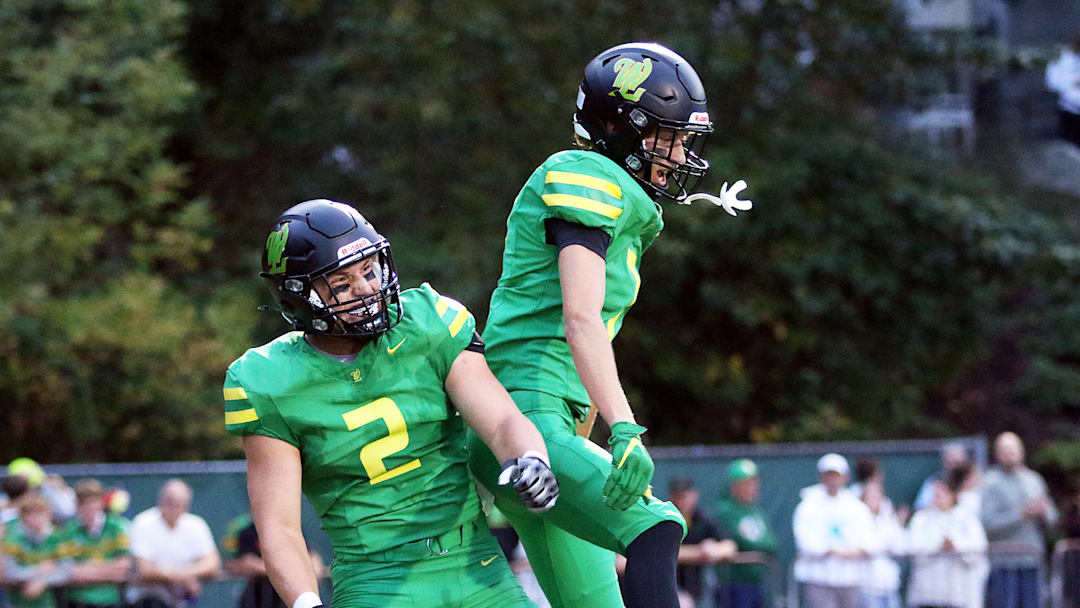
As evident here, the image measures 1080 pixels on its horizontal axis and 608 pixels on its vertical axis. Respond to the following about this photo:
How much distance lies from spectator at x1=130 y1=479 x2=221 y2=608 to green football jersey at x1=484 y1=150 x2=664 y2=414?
5.14 meters

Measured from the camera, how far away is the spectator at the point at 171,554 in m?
8.59

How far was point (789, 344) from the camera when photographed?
17.5m

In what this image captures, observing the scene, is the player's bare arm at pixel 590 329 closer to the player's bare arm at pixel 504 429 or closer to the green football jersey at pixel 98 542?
the player's bare arm at pixel 504 429

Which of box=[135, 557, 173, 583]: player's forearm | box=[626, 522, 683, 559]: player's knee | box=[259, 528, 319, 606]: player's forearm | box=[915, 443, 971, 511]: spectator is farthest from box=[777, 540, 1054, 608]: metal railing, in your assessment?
box=[259, 528, 319, 606]: player's forearm

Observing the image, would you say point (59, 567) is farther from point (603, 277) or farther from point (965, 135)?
point (965, 135)

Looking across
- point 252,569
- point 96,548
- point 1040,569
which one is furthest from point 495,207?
point 252,569

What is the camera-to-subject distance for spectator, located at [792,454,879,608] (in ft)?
32.1

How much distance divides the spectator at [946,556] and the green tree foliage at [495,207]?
626 centimetres

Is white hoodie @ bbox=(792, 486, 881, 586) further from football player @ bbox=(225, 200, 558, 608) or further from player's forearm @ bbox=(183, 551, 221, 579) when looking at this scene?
football player @ bbox=(225, 200, 558, 608)

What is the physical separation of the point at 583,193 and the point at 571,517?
2.84 ft

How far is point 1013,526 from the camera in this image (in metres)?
10.4

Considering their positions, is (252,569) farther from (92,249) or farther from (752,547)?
(92,249)

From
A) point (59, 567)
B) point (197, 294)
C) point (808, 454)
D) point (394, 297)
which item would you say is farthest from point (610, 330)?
point (197, 294)

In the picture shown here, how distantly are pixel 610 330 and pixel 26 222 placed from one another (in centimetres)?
1166
